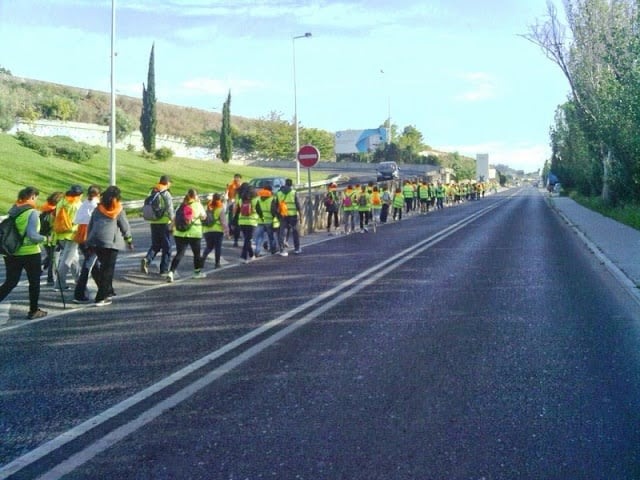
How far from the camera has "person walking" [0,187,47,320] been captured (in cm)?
900

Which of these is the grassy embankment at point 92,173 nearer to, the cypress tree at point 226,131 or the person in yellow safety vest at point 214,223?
the cypress tree at point 226,131

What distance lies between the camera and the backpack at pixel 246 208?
15609mm

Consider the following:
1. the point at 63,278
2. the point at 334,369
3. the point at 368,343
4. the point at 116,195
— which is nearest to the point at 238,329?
the point at 368,343

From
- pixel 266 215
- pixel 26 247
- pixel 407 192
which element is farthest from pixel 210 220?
pixel 407 192

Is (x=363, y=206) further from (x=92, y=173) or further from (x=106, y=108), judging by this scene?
(x=106, y=108)

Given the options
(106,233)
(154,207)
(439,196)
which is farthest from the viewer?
(439,196)

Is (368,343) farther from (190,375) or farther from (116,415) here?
(116,415)

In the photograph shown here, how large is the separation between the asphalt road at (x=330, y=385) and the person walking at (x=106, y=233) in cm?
44

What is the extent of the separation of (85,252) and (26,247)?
5.16 ft

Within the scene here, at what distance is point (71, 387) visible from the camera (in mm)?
5996

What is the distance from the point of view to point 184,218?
1238 centimetres

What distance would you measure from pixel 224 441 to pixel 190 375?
66.0 inches

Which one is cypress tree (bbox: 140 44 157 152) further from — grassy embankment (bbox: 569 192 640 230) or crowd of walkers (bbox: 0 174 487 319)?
crowd of walkers (bbox: 0 174 487 319)

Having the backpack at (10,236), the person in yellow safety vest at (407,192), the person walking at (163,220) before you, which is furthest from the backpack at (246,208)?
the person in yellow safety vest at (407,192)
